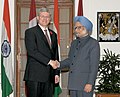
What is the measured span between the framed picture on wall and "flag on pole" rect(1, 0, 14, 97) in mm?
1653

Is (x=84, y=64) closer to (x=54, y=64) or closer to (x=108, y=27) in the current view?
(x=54, y=64)

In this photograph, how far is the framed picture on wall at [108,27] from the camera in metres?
5.31

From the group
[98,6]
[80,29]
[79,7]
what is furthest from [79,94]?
[98,6]

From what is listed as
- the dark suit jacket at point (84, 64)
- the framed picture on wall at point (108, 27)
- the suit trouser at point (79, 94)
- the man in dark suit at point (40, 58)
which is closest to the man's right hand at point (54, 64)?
the man in dark suit at point (40, 58)

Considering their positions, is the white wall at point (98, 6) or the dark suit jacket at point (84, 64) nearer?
the dark suit jacket at point (84, 64)

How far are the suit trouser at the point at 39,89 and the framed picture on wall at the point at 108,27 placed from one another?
2.42 meters

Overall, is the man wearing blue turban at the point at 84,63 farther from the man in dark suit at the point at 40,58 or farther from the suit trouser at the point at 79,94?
the man in dark suit at the point at 40,58

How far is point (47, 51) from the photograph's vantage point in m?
3.08

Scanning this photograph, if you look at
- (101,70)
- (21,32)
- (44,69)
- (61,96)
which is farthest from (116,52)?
(44,69)

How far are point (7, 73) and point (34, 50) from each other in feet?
6.51

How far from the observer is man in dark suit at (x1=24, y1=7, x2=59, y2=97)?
304cm

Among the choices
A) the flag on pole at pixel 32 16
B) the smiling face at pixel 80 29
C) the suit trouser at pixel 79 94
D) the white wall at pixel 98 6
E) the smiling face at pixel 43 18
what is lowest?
the suit trouser at pixel 79 94

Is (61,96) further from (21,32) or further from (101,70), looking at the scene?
(21,32)

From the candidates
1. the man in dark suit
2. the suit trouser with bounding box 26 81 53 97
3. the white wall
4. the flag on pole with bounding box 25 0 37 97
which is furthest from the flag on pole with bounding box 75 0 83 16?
the suit trouser with bounding box 26 81 53 97
